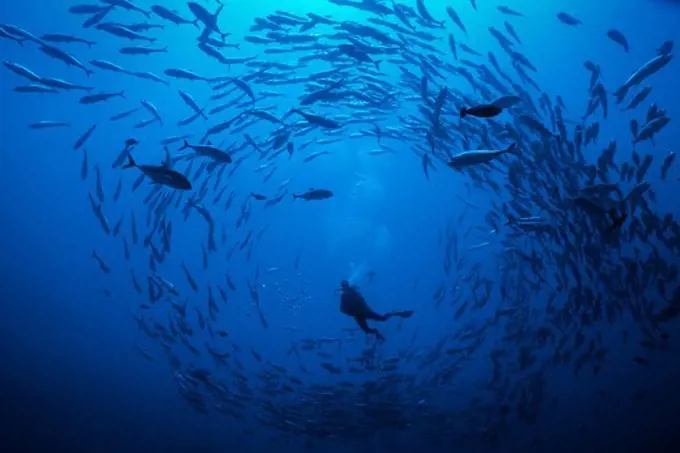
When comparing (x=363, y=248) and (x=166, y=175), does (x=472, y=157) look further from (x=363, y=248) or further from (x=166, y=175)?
(x=363, y=248)

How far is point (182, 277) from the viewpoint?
3167cm

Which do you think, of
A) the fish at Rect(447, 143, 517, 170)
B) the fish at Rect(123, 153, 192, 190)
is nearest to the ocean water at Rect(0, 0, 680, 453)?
the fish at Rect(447, 143, 517, 170)

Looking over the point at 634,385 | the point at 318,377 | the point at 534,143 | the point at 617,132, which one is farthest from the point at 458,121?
the point at 318,377

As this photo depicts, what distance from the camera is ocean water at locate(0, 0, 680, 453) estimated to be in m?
9.30

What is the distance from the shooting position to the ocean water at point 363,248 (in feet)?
30.5

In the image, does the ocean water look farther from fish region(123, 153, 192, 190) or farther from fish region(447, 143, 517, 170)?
fish region(123, 153, 192, 190)

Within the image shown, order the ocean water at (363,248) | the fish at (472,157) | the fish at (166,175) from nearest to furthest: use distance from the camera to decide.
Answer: the fish at (166,175)
the fish at (472,157)
the ocean water at (363,248)

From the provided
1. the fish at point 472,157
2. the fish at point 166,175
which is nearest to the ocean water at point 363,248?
the fish at point 472,157

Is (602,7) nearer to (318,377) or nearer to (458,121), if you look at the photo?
(458,121)

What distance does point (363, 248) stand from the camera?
1300 inches

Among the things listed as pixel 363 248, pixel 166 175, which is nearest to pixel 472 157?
pixel 166 175

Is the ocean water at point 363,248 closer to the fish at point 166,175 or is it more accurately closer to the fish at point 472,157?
the fish at point 472,157

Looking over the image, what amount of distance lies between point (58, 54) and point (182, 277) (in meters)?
26.3

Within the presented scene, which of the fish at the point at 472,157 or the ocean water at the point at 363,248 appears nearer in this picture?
the fish at the point at 472,157
